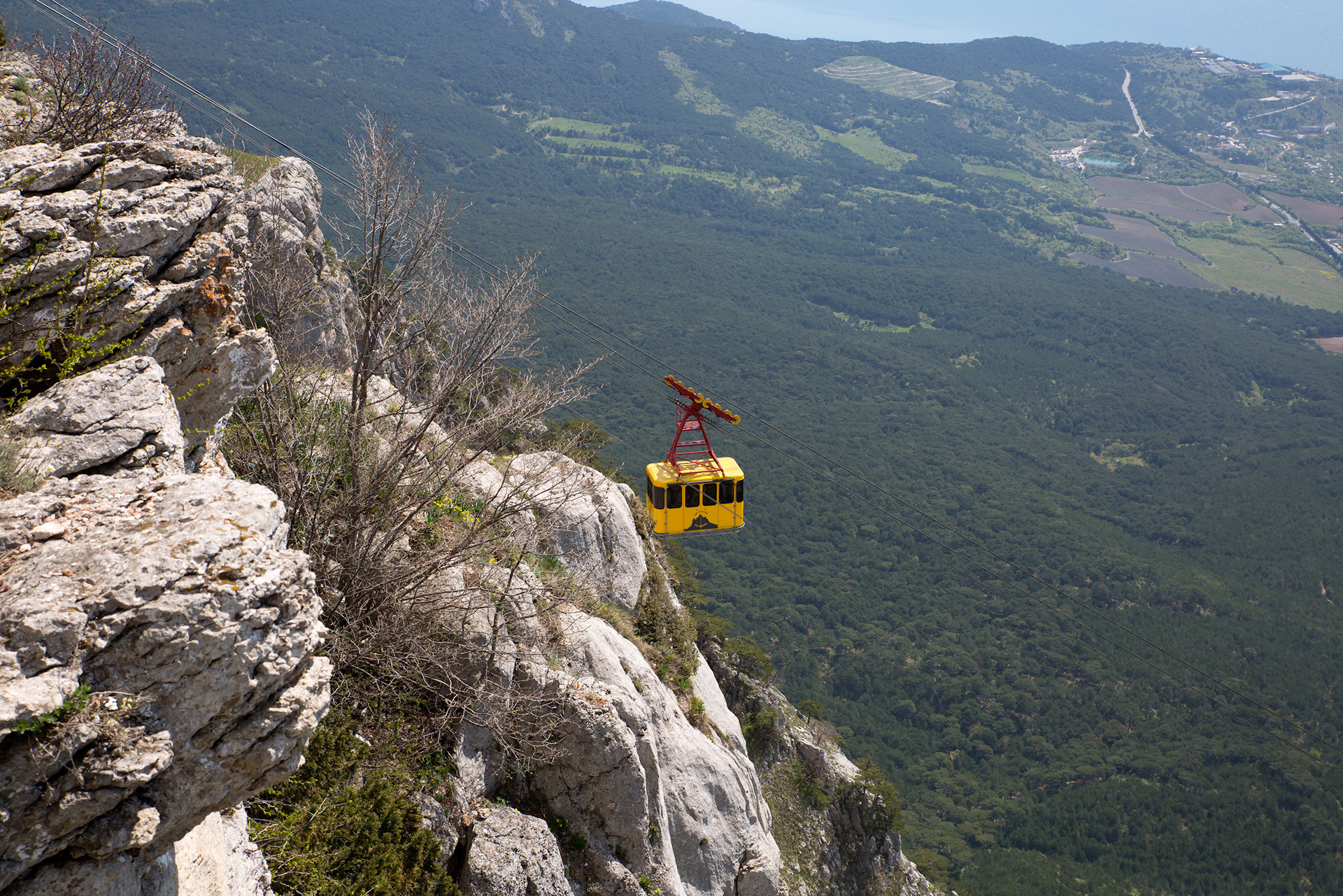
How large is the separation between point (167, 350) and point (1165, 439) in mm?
185074

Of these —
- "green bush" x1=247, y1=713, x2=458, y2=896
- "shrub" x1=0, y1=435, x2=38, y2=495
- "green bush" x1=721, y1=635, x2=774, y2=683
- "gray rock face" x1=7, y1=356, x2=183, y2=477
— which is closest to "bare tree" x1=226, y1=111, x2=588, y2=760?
"green bush" x1=247, y1=713, x2=458, y2=896

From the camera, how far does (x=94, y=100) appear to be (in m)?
12.3

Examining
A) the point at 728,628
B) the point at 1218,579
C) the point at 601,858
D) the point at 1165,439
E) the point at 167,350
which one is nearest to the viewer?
the point at 167,350

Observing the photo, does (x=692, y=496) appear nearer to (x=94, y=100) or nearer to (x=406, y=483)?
(x=406, y=483)

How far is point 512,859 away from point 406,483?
5.65 metres

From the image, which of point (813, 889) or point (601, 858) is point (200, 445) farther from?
point (813, 889)

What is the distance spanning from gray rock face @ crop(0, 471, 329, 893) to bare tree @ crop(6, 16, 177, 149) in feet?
19.4

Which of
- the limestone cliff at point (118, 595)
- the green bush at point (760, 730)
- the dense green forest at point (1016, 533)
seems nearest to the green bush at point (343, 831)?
the limestone cliff at point (118, 595)

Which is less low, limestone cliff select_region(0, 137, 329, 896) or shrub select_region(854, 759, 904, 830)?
limestone cliff select_region(0, 137, 329, 896)

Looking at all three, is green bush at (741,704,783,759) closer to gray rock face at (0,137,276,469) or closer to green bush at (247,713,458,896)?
green bush at (247,713,458,896)

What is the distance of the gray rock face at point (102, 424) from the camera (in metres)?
5.70

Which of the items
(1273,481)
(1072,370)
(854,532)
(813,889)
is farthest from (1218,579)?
(813,889)

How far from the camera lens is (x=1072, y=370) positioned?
181 meters

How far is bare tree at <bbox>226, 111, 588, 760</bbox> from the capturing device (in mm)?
10289
